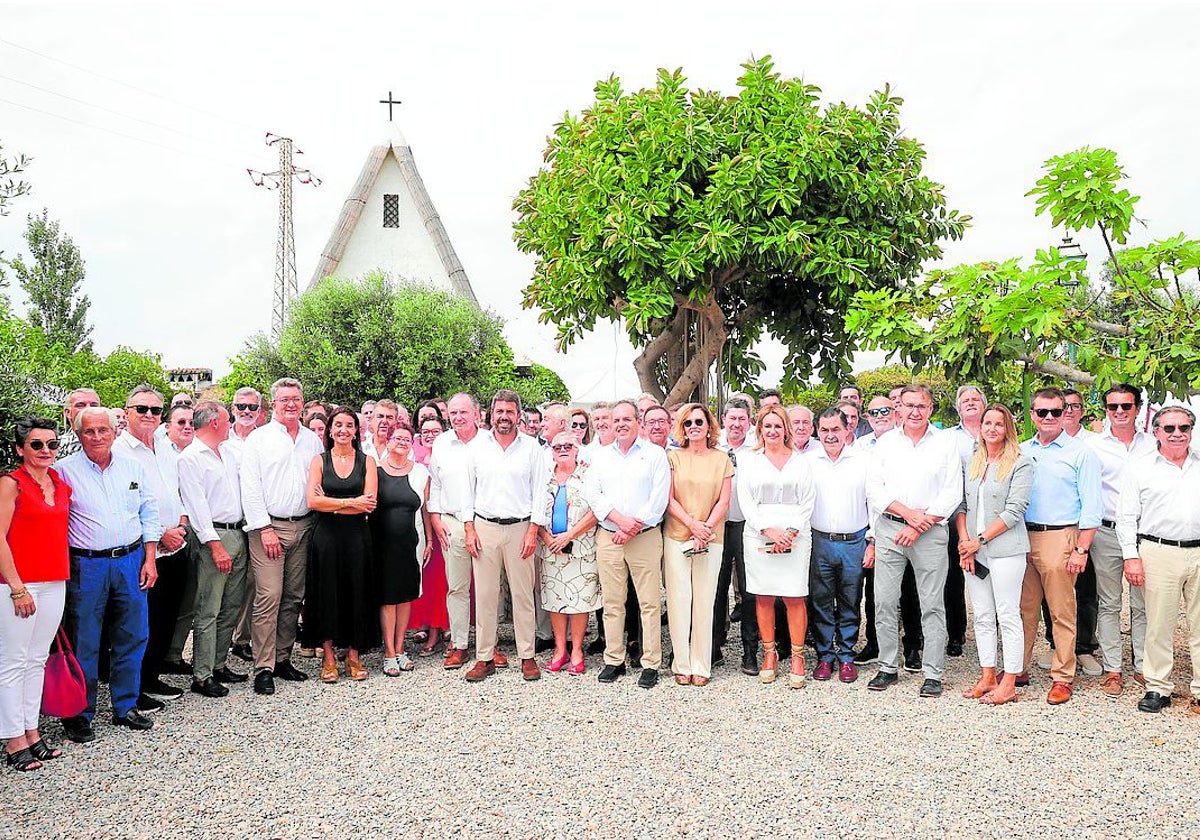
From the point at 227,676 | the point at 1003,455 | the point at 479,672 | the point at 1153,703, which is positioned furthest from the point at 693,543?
the point at 227,676

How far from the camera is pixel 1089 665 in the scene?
6.94 meters

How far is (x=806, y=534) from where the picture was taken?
6629 millimetres

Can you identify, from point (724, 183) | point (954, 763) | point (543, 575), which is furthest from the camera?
point (724, 183)

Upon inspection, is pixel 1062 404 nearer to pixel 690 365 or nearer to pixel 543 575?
pixel 543 575

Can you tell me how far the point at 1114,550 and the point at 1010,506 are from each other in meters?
1.16

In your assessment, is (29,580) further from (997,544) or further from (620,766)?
(997,544)

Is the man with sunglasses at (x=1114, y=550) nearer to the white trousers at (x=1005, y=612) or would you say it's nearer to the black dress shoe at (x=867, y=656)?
the white trousers at (x=1005, y=612)

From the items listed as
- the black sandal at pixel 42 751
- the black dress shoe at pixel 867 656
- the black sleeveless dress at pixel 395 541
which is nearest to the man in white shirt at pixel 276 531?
the black sleeveless dress at pixel 395 541

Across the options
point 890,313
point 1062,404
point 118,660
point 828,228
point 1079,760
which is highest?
point 828,228

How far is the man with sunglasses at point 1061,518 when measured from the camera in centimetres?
628

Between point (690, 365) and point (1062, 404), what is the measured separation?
6709 mm

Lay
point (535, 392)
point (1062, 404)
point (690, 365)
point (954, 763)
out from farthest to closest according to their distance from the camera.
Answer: point (535, 392), point (690, 365), point (1062, 404), point (954, 763)

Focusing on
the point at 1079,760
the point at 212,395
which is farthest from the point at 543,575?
the point at 212,395

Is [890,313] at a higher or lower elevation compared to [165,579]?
higher
